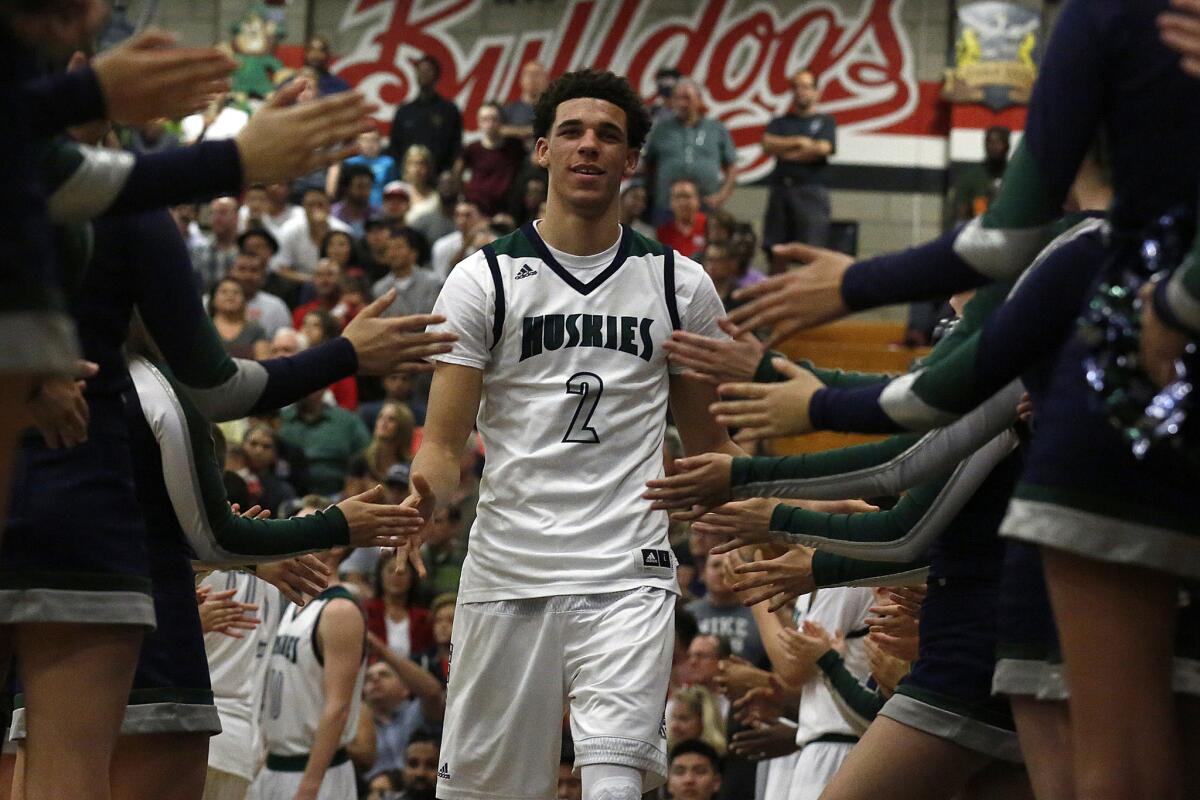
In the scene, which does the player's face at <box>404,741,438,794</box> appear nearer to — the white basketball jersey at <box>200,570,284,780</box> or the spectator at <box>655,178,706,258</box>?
the white basketball jersey at <box>200,570,284,780</box>

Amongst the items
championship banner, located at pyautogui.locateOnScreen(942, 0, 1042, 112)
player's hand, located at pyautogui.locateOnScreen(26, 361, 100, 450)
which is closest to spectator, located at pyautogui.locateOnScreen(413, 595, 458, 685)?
player's hand, located at pyautogui.locateOnScreen(26, 361, 100, 450)

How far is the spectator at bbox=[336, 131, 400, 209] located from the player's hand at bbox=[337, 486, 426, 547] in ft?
44.0

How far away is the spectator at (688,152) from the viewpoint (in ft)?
55.7

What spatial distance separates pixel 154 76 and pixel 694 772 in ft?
18.3

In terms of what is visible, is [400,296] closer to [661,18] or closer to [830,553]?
[661,18]

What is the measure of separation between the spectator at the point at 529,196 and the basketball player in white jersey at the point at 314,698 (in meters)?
8.24

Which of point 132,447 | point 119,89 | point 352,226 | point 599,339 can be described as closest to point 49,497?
point 132,447

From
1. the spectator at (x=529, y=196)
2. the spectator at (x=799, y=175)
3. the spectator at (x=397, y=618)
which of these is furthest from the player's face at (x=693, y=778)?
the spectator at (x=799, y=175)

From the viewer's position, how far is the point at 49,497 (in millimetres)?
4125

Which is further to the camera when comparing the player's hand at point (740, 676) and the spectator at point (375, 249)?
the spectator at point (375, 249)

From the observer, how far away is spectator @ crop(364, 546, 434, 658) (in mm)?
10734

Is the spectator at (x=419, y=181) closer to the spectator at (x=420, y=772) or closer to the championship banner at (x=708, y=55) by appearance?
the championship banner at (x=708, y=55)

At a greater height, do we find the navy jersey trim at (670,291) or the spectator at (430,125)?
the spectator at (430,125)

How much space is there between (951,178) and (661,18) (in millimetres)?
3975
